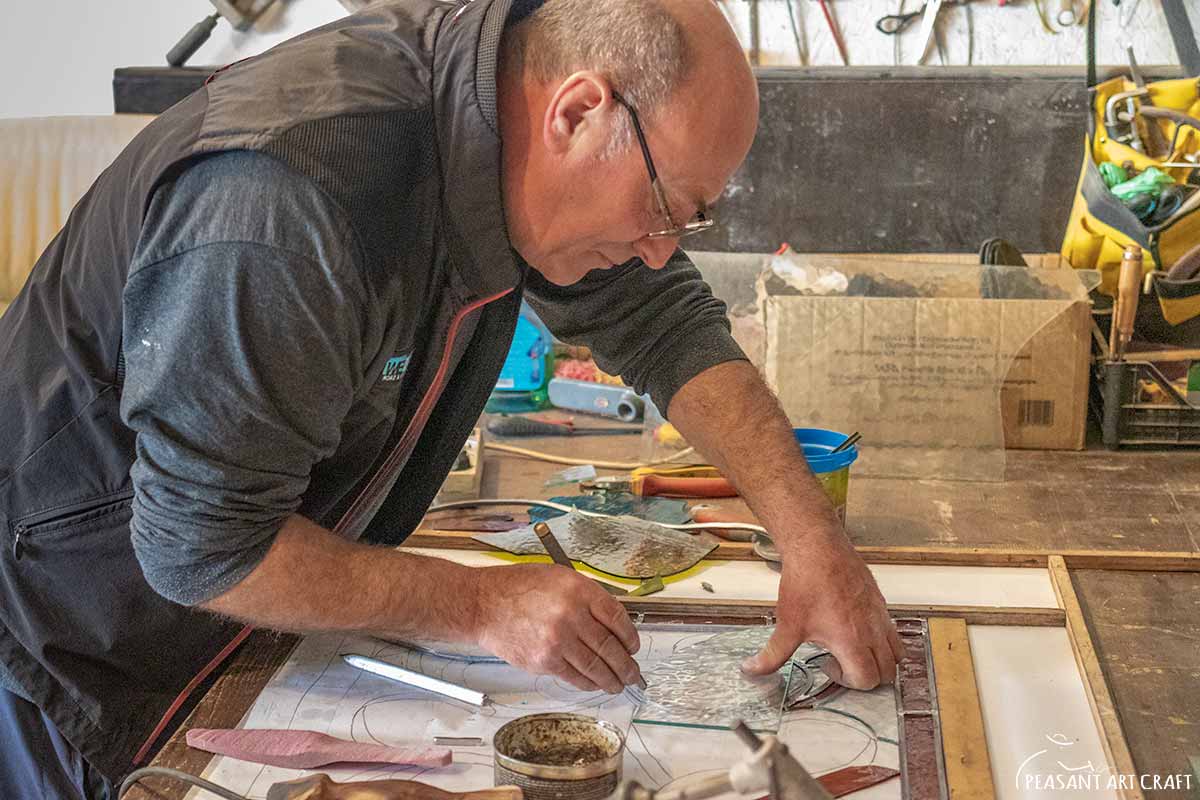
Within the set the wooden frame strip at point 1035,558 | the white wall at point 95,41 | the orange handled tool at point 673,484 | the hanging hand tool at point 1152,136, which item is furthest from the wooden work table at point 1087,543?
the white wall at point 95,41

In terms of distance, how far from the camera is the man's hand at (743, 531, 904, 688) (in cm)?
123

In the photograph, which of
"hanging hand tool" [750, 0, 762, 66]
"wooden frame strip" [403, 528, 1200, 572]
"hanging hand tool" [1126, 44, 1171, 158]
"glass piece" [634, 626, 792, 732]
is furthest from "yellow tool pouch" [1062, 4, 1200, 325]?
"glass piece" [634, 626, 792, 732]

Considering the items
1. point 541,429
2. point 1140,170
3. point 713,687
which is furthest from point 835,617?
point 1140,170

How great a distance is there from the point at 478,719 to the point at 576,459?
4.18 ft

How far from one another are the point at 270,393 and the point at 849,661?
2.01 feet

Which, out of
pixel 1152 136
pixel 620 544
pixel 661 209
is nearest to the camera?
pixel 661 209

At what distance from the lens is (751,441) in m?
1.50

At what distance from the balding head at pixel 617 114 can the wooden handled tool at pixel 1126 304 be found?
158 centimetres

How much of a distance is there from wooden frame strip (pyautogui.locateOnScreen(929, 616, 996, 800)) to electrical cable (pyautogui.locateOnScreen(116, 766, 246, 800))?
0.58 meters

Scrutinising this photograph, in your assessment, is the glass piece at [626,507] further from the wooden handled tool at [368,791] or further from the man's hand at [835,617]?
the wooden handled tool at [368,791]

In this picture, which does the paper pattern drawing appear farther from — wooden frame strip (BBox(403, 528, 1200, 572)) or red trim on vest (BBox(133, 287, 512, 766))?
wooden frame strip (BBox(403, 528, 1200, 572))

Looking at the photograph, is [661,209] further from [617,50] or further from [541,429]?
[541,429]

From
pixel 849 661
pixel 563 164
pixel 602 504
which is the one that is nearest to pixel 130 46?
pixel 602 504

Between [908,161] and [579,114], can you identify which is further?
[908,161]
